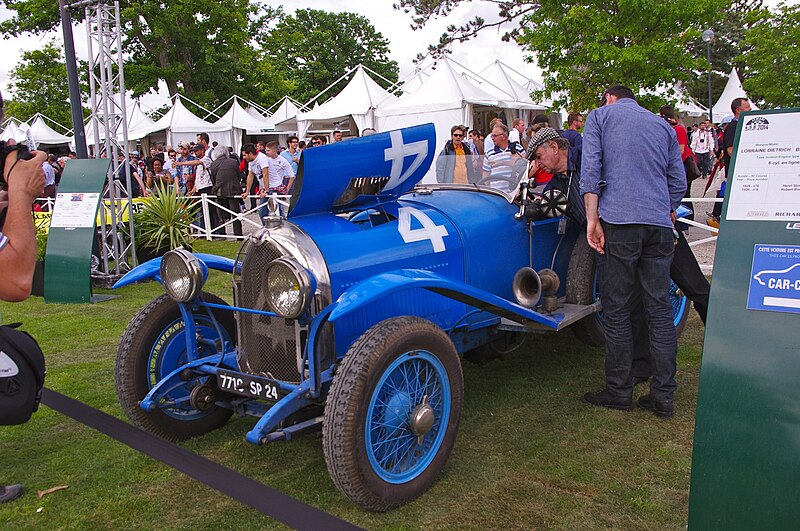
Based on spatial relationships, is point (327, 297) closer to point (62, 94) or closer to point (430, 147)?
point (430, 147)

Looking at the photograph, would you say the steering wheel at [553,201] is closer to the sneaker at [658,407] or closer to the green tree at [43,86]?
the sneaker at [658,407]

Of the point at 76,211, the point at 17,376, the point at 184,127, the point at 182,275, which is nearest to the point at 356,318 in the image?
the point at 182,275

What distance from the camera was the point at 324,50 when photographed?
Answer: 2057 inches

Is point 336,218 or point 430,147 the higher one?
point 430,147

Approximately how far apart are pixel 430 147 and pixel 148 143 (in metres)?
29.3

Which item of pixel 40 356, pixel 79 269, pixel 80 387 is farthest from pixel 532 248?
pixel 79 269

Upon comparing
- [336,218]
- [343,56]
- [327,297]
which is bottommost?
[327,297]

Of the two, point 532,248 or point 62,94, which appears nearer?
point 532,248

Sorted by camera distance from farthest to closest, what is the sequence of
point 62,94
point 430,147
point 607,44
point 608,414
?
point 62,94, point 607,44, point 608,414, point 430,147

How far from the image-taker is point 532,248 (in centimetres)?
443

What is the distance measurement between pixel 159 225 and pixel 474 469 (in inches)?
288

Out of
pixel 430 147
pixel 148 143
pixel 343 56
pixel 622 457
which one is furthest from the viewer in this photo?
pixel 343 56

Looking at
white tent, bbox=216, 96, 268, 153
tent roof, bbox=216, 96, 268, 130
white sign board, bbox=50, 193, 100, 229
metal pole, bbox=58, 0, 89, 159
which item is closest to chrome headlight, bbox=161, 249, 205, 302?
white sign board, bbox=50, 193, 100, 229

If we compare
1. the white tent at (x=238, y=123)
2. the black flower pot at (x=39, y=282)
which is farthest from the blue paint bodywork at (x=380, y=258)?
the white tent at (x=238, y=123)
